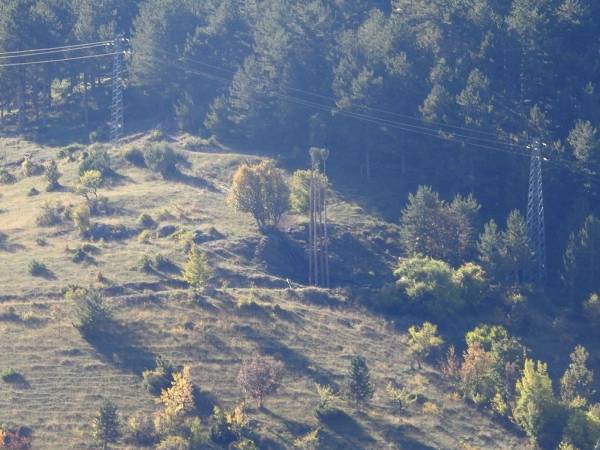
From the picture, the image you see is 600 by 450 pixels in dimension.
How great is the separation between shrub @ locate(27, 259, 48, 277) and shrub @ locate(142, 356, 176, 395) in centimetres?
1652

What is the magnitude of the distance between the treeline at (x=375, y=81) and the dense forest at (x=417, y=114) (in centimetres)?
18

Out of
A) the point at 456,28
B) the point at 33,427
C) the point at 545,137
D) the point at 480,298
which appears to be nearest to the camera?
the point at 33,427

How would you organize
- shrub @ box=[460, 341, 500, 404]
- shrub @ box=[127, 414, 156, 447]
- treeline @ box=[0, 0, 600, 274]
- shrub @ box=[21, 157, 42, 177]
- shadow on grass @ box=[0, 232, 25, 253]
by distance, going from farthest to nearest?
shrub @ box=[21, 157, 42, 177] → treeline @ box=[0, 0, 600, 274] → shadow on grass @ box=[0, 232, 25, 253] → shrub @ box=[460, 341, 500, 404] → shrub @ box=[127, 414, 156, 447]

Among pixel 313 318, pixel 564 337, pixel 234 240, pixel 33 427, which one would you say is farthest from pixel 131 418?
pixel 564 337

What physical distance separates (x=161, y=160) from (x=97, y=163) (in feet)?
20.3

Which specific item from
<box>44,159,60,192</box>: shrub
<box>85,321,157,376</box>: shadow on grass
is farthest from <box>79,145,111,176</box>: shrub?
<box>85,321,157,376</box>: shadow on grass

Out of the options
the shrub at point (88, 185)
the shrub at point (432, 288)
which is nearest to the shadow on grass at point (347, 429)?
the shrub at point (432, 288)

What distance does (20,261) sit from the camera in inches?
3484

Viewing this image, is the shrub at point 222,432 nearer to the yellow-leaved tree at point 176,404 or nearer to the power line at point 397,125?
the yellow-leaved tree at point 176,404

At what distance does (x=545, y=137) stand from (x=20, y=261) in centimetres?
4656

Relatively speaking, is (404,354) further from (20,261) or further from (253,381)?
(20,261)

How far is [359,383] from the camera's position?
73.9m

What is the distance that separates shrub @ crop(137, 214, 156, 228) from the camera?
314 ft

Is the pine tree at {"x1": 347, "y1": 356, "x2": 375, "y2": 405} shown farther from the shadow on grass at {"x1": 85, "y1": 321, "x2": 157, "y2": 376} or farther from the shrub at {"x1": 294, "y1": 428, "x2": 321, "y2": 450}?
the shadow on grass at {"x1": 85, "y1": 321, "x2": 157, "y2": 376}
